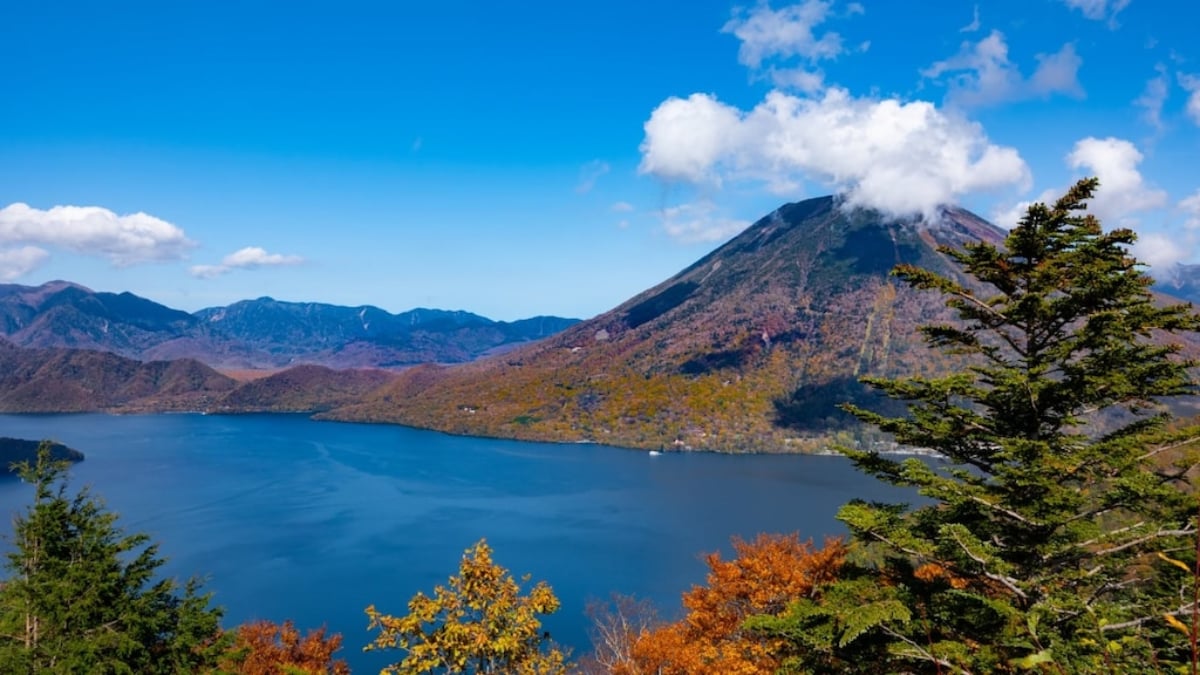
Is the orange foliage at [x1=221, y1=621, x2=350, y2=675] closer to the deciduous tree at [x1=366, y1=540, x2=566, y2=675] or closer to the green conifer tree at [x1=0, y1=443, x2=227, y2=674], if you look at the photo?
Answer: the green conifer tree at [x1=0, y1=443, x2=227, y2=674]

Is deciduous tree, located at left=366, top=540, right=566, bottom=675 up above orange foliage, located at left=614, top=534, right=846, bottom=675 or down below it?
above

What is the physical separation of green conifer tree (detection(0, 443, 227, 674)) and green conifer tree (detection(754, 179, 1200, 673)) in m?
13.4

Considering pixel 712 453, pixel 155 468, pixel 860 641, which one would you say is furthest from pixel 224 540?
pixel 712 453

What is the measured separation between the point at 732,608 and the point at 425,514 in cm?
9556

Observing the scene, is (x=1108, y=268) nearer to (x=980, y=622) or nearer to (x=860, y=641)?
(x=980, y=622)

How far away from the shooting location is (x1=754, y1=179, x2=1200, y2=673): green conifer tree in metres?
9.38

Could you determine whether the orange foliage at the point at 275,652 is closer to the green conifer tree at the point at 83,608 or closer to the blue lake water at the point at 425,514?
the green conifer tree at the point at 83,608

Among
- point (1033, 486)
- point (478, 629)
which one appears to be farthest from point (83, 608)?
point (1033, 486)

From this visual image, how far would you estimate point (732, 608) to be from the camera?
20688 millimetres

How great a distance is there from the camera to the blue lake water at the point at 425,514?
73.1 m

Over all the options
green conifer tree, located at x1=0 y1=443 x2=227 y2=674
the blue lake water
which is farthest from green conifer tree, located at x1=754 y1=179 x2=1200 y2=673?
the blue lake water

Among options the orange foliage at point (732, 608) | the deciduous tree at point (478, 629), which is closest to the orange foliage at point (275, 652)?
the deciduous tree at point (478, 629)

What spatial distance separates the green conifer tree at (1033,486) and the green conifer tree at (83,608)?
44.0 feet

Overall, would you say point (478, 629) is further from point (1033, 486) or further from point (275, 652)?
point (275, 652)
